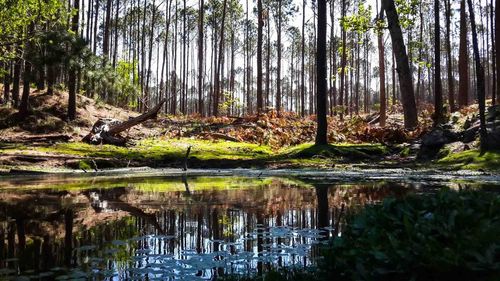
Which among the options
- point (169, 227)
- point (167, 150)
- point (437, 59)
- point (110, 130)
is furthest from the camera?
point (110, 130)

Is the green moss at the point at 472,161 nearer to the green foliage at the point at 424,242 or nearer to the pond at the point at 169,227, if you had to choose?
the pond at the point at 169,227

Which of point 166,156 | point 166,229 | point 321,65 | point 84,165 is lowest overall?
point 166,229

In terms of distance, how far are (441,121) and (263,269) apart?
698 inches

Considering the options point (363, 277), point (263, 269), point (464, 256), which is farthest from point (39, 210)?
point (464, 256)

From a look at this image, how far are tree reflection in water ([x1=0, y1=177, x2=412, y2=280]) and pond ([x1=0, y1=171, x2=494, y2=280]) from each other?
0.04 feet

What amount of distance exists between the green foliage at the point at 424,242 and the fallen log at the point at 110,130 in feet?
59.2

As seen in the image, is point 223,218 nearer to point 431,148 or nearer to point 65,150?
point 431,148

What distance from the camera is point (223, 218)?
6625 mm

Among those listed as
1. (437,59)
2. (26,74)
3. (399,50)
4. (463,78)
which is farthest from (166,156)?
(463,78)

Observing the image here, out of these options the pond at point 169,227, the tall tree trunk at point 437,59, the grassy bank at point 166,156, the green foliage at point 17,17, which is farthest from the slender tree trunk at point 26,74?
the tall tree trunk at point 437,59

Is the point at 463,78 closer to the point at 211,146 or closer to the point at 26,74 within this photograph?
the point at 211,146

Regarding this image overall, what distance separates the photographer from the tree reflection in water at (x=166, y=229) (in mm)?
4164

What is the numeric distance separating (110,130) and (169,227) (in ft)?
52.1

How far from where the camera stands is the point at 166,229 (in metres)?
5.90
